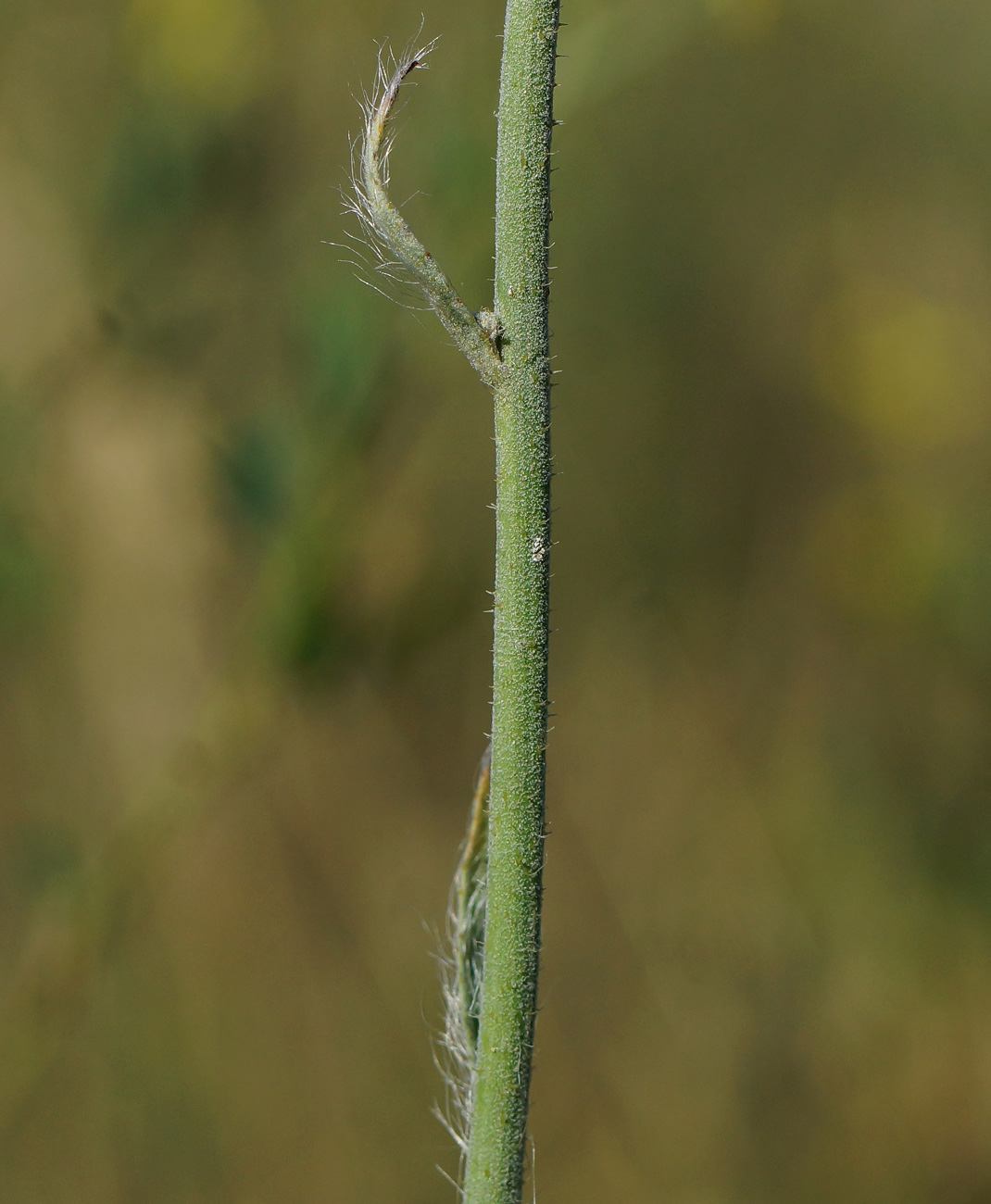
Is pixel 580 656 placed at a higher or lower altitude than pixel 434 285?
lower

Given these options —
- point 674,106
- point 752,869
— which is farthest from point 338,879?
point 674,106

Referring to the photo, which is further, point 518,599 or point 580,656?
point 580,656

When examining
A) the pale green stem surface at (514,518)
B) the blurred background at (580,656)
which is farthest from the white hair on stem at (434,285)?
the blurred background at (580,656)

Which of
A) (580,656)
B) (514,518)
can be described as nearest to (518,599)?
(514,518)

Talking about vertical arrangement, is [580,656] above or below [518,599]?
below

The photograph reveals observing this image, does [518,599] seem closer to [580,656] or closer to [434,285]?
[434,285]

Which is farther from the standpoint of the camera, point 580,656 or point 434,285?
point 580,656

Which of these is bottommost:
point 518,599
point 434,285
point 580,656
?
point 580,656

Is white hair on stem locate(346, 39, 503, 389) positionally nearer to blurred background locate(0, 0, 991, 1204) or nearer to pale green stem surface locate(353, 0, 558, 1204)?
pale green stem surface locate(353, 0, 558, 1204)

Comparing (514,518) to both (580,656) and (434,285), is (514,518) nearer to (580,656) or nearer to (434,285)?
(434,285)
